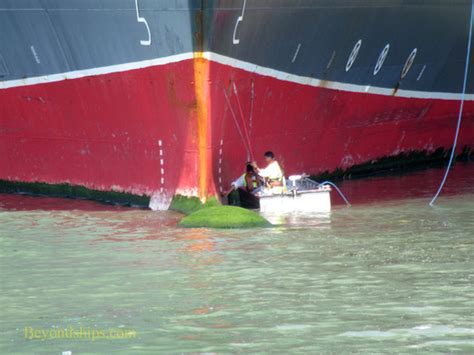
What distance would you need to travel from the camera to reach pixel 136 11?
50.4 feet

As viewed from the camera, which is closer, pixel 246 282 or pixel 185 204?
pixel 246 282

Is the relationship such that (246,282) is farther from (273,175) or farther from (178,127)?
(178,127)

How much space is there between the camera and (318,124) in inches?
696

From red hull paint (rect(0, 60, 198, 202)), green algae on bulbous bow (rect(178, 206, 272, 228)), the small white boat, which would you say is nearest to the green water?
green algae on bulbous bow (rect(178, 206, 272, 228))

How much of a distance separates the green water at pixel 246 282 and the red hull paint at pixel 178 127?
2.92 ft

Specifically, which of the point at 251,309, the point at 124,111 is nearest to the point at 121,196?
the point at 124,111

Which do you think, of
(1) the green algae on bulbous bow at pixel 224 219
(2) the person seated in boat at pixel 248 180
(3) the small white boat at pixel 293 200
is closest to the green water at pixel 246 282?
(1) the green algae on bulbous bow at pixel 224 219

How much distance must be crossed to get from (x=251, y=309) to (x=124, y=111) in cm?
628

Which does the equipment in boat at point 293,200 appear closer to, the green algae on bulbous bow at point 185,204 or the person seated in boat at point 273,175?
the person seated in boat at point 273,175

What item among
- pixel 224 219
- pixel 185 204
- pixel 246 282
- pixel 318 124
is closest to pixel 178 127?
pixel 185 204

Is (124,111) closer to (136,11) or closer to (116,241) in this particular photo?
(136,11)

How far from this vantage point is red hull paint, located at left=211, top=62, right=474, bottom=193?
15.8m

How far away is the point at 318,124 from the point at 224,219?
379cm

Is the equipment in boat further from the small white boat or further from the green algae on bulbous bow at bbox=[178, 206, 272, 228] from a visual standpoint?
the green algae on bulbous bow at bbox=[178, 206, 272, 228]
